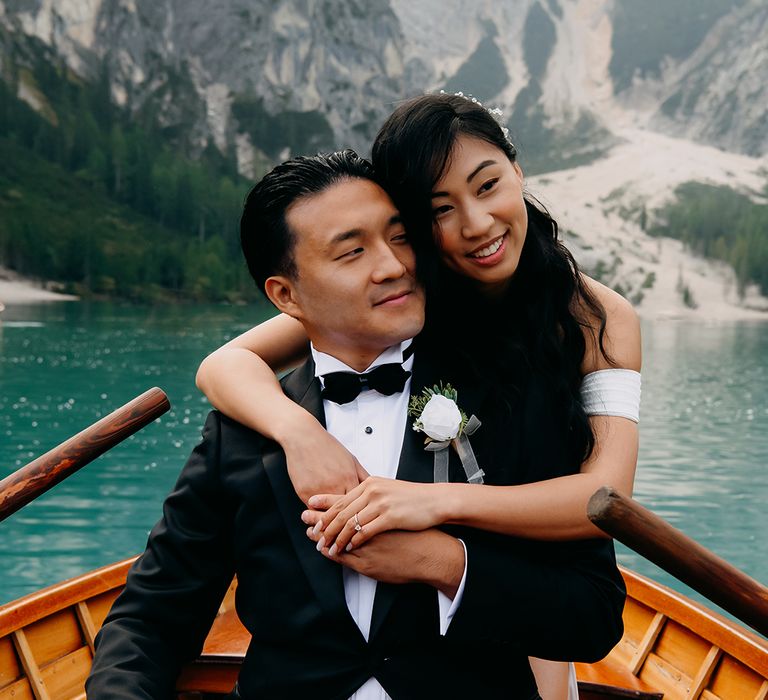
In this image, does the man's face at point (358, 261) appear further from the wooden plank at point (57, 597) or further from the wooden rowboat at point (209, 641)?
the wooden plank at point (57, 597)

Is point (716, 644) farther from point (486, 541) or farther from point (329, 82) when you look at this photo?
point (329, 82)

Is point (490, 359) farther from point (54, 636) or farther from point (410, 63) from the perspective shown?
point (410, 63)

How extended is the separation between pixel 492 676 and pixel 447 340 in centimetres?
93

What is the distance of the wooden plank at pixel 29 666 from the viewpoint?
143 inches

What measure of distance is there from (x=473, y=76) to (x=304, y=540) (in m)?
165

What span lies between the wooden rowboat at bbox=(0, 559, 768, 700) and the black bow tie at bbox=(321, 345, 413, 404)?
1430 millimetres

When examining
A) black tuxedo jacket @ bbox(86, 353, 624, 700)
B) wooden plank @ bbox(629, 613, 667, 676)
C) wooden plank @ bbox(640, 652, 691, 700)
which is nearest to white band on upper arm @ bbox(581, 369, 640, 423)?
black tuxedo jacket @ bbox(86, 353, 624, 700)

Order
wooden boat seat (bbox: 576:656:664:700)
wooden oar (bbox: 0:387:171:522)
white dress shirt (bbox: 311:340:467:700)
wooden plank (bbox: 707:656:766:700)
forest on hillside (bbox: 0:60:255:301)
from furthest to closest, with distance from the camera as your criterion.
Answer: forest on hillside (bbox: 0:60:255:301) < wooden plank (bbox: 707:656:766:700) < wooden boat seat (bbox: 576:656:664:700) < wooden oar (bbox: 0:387:171:522) < white dress shirt (bbox: 311:340:467:700)

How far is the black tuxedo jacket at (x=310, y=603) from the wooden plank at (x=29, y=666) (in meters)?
1.56

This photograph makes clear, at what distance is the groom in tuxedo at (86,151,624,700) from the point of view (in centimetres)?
212

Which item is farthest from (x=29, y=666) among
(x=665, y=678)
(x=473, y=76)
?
(x=473, y=76)

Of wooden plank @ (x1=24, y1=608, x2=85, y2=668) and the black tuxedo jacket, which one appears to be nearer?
the black tuxedo jacket

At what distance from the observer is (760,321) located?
9125 cm

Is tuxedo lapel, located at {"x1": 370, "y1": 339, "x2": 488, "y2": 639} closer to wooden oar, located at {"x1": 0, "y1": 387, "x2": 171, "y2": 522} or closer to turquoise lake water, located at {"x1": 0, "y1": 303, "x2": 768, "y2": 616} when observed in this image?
wooden oar, located at {"x1": 0, "y1": 387, "x2": 171, "y2": 522}
